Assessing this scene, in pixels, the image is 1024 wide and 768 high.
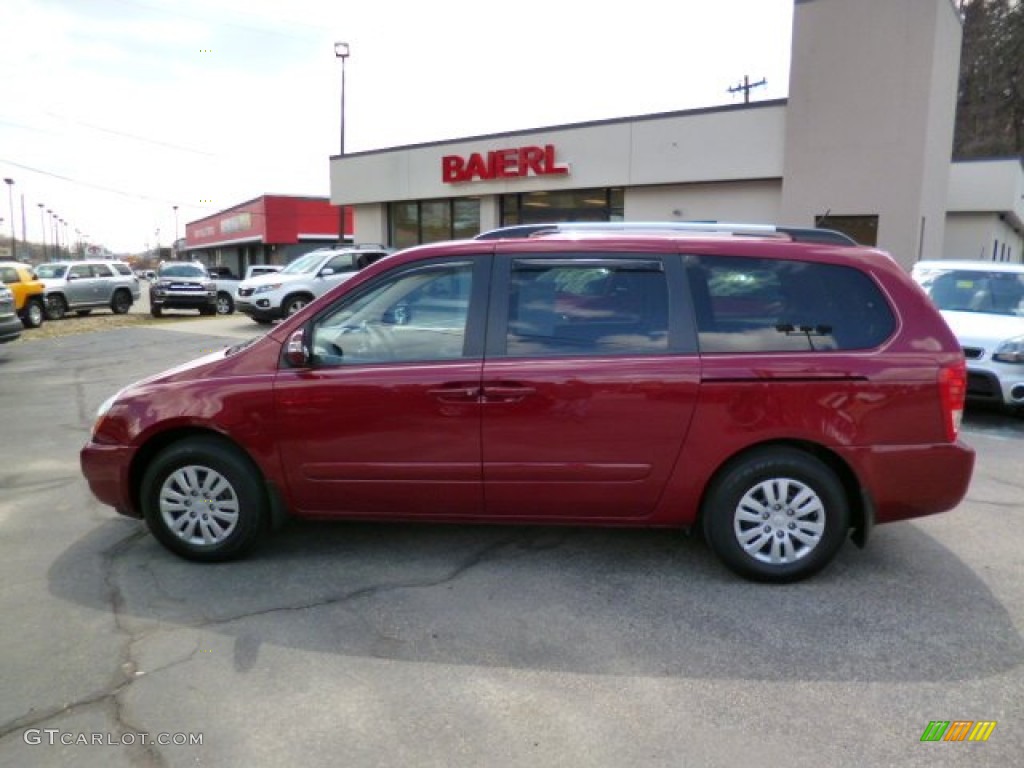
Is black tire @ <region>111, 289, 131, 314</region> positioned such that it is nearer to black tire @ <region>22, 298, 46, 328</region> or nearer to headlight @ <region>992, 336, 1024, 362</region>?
black tire @ <region>22, 298, 46, 328</region>

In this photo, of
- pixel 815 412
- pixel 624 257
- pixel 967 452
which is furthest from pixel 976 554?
pixel 624 257

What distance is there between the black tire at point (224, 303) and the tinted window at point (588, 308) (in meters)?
22.6

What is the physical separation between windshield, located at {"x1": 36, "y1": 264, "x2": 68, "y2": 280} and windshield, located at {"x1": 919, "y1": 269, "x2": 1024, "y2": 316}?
22099mm

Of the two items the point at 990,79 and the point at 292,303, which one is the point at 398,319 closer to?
the point at 292,303

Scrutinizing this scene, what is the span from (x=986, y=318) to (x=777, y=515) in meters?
6.31

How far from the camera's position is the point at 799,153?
1648 centimetres

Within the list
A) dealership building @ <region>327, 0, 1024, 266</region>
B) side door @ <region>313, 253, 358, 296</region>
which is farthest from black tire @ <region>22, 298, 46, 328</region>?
dealership building @ <region>327, 0, 1024, 266</region>

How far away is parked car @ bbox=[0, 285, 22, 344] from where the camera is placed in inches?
497

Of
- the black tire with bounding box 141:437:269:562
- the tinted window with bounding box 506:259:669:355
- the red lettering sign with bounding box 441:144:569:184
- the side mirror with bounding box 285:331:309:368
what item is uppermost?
the red lettering sign with bounding box 441:144:569:184

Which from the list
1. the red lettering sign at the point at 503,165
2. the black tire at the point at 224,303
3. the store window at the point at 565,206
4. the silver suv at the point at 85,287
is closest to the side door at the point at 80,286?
the silver suv at the point at 85,287

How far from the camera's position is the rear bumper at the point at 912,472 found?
12.4 feet

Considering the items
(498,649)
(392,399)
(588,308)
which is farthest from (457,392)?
(498,649)

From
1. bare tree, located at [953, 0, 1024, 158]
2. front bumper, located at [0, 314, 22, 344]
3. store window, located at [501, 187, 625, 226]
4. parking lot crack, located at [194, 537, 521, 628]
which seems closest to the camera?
parking lot crack, located at [194, 537, 521, 628]

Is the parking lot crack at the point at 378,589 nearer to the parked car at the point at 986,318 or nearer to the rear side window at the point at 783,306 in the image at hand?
the rear side window at the point at 783,306
